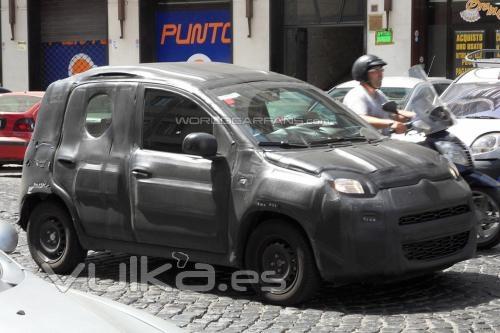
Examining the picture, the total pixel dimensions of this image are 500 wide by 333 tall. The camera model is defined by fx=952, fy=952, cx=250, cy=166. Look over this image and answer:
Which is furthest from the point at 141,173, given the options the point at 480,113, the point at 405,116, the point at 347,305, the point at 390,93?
the point at 390,93

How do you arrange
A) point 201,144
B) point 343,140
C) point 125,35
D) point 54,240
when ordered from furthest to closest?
point 125,35 → point 54,240 → point 343,140 → point 201,144

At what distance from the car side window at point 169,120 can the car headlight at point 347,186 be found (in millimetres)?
1121

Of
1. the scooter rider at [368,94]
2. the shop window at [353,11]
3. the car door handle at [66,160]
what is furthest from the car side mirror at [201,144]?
the shop window at [353,11]

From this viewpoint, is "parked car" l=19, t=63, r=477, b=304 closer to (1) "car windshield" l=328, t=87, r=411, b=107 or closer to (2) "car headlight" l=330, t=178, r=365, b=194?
(2) "car headlight" l=330, t=178, r=365, b=194

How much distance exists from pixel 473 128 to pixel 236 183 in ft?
13.2

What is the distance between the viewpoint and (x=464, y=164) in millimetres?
8398

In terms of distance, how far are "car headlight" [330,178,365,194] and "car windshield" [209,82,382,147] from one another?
Result: 0.60 m

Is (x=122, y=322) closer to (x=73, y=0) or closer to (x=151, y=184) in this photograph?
(x=151, y=184)

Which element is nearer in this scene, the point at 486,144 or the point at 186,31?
the point at 486,144

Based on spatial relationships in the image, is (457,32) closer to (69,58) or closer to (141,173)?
(69,58)

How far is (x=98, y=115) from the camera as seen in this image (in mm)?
7625

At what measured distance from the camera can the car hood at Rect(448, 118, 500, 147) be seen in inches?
381

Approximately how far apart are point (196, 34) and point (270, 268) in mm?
20804

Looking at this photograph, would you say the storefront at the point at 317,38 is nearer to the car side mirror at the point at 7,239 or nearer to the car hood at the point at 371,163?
the car hood at the point at 371,163
